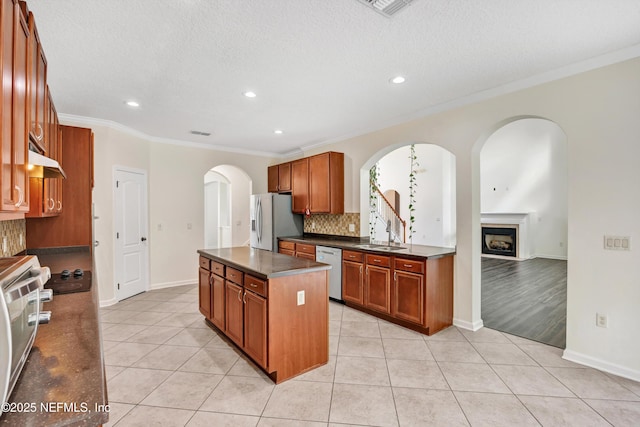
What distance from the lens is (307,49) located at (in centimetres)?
244

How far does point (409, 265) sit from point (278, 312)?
1.73m

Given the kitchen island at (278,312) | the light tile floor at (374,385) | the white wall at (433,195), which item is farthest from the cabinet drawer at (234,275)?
the white wall at (433,195)

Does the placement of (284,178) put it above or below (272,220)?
above

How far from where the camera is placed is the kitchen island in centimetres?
242

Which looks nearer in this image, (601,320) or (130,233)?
(601,320)

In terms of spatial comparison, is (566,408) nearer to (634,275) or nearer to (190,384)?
(634,275)

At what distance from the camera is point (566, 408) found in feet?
6.91

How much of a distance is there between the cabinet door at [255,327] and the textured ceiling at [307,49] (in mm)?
2059

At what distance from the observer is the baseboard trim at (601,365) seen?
2.46 m

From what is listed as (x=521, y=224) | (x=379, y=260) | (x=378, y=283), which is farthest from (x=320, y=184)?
(x=521, y=224)

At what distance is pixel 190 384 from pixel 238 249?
1.65 metres

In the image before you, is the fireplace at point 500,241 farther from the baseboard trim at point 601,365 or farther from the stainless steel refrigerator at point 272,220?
the baseboard trim at point 601,365

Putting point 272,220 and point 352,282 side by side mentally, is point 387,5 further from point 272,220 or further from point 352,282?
point 272,220

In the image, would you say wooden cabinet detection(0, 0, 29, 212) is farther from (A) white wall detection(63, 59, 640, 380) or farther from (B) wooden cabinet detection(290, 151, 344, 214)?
(B) wooden cabinet detection(290, 151, 344, 214)
